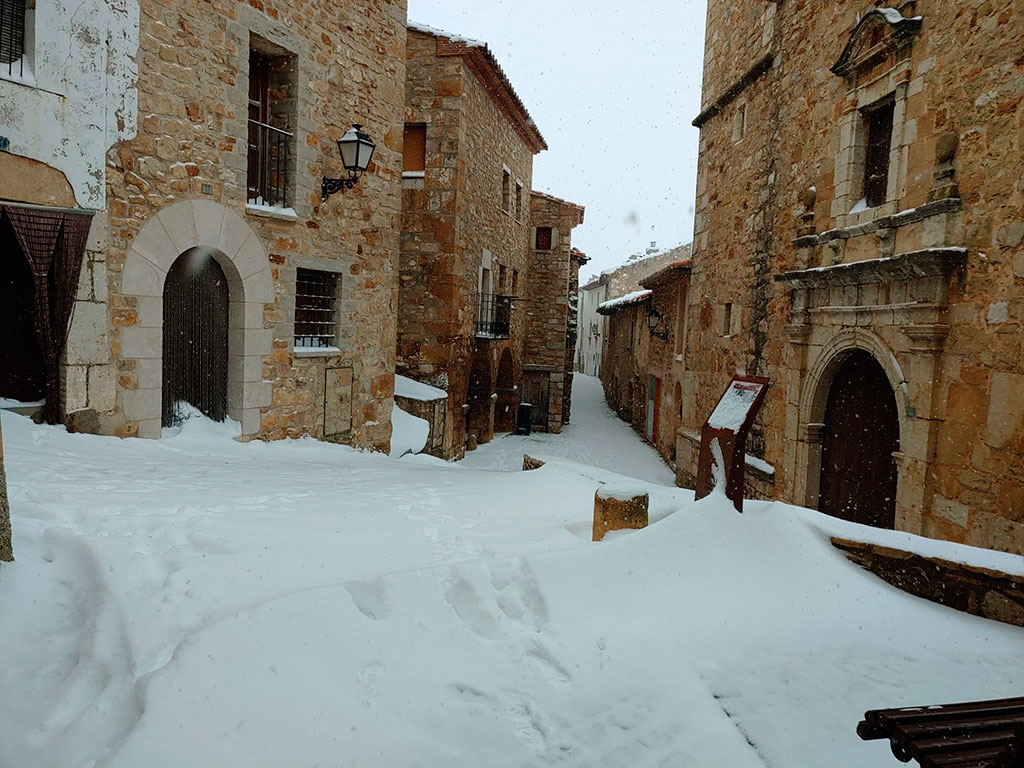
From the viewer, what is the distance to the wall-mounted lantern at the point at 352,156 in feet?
23.3

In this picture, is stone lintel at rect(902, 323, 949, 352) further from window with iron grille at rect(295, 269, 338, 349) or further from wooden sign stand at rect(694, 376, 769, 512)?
window with iron grille at rect(295, 269, 338, 349)

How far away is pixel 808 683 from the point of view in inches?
111

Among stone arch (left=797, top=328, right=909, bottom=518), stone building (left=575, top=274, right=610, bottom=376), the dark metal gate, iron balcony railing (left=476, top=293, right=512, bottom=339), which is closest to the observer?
the dark metal gate

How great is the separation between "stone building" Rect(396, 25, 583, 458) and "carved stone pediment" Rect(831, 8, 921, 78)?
670 centimetres

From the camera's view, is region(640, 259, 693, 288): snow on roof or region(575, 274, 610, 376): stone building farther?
region(575, 274, 610, 376): stone building

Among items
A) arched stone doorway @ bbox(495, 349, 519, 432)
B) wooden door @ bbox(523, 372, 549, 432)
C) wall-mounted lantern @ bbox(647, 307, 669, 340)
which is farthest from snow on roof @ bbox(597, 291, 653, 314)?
arched stone doorway @ bbox(495, 349, 519, 432)

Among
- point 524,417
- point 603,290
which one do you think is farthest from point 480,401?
point 603,290

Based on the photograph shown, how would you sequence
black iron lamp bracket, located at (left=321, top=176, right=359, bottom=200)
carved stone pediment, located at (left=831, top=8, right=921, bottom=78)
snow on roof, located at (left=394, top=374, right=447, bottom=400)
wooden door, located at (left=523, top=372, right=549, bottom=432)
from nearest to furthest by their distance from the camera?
carved stone pediment, located at (left=831, top=8, right=921, bottom=78)
black iron lamp bracket, located at (left=321, top=176, right=359, bottom=200)
snow on roof, located at (left=394, top=374, right=447, bottom=400)
wooden door, located at (left=523, top=372, right=549, bottom=432)

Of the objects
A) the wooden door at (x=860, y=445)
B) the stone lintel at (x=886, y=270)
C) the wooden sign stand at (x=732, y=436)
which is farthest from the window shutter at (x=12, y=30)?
the wooden door at (x=860, y=445)

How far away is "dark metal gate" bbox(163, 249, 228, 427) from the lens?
6.15 metres

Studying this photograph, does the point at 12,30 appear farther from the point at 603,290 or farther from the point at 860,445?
the point at 603,290

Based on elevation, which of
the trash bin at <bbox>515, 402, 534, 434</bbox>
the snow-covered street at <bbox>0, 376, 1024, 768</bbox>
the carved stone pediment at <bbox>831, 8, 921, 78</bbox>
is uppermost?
the carved stone pediment at <bbox>831, 8, 921, 78</bbox>

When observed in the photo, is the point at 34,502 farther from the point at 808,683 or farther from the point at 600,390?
the point at 600,390

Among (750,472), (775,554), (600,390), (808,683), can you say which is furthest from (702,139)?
(600,390)
